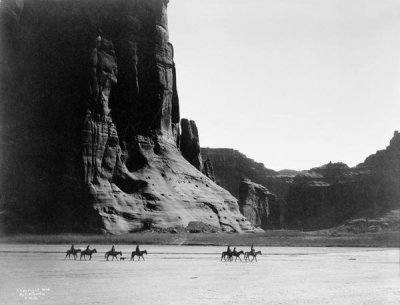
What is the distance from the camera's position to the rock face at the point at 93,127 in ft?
310

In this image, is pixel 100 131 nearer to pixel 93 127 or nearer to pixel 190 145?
pixel 93 127

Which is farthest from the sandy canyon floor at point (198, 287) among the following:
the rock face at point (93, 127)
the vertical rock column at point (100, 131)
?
the vertical rock column at point (100, 131)

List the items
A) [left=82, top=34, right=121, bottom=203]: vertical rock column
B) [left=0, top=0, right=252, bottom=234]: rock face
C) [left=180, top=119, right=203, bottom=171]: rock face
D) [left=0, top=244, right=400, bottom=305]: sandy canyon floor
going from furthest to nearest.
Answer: [left=180, top=119, right=203, bottom=171]: rock face → [left=82, top=34, right=121, bottom=203]: vertical rock column → [left=0, top=0, right=252, bottom=234]: rock face → [left=0, top=244, right=400, bottom=305]: sandy canyon floor

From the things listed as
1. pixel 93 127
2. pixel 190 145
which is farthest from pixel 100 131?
pixel 190 145

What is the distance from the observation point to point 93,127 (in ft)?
332

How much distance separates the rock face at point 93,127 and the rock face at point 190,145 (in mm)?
17411

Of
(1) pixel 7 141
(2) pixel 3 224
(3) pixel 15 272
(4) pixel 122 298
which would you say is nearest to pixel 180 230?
(2) pixel 3 224

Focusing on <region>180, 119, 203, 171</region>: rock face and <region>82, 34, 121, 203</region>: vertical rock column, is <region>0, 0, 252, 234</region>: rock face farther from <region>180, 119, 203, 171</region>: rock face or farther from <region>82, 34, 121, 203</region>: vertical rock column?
<region>180, 119, 203, 171</region>: rock face

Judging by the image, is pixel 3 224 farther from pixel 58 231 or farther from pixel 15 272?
pixel 15 272

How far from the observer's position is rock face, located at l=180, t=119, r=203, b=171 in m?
139

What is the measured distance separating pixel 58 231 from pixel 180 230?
18931 millimetres

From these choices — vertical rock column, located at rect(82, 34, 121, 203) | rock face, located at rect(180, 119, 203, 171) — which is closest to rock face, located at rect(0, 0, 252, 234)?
vertical rock column, located at rect(82, 34, 121, 203)

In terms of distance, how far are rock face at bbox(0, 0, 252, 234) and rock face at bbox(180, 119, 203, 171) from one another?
17.4 meters

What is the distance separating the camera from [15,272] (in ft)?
89.5
